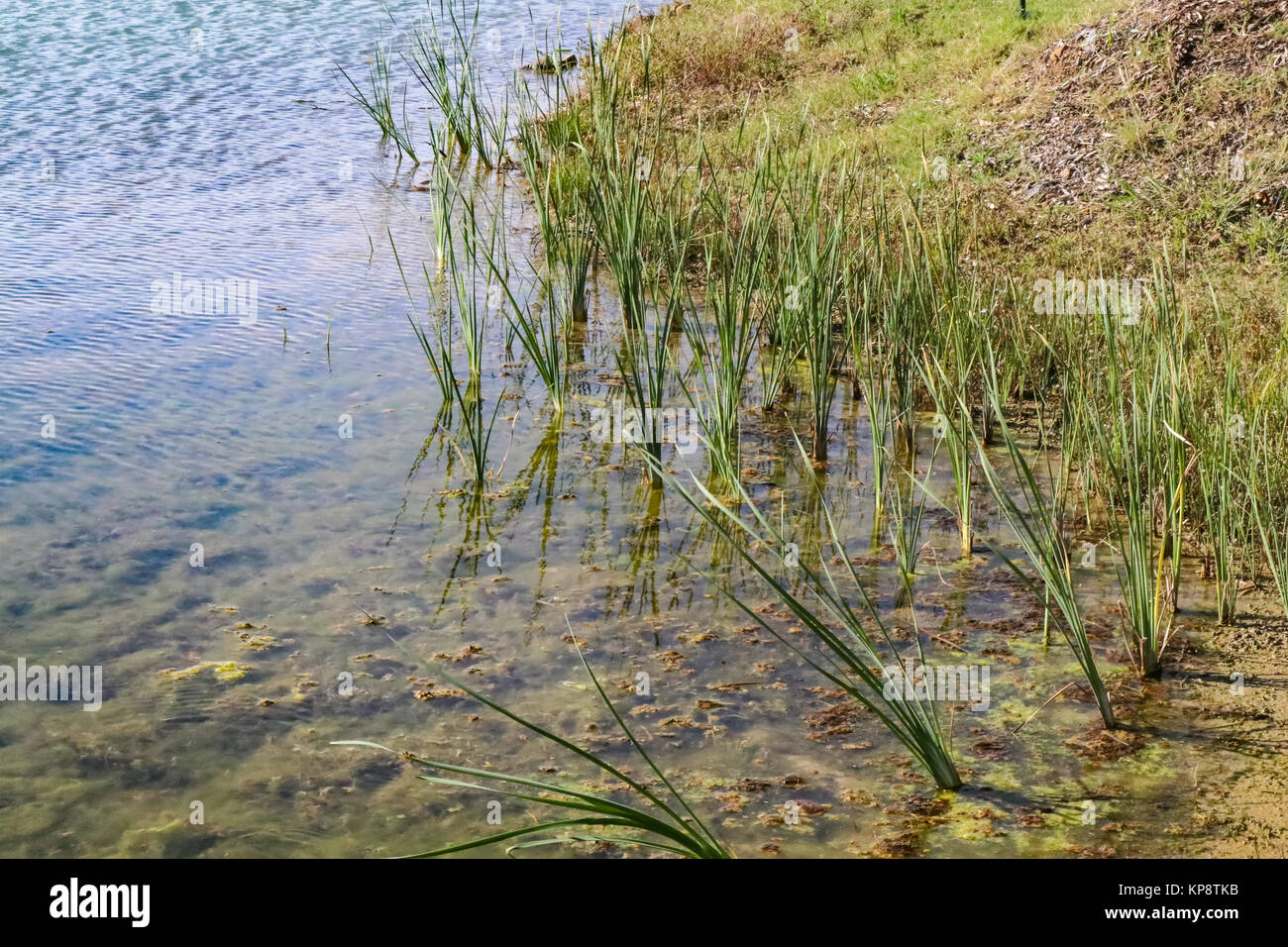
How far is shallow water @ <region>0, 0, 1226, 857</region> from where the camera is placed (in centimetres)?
317

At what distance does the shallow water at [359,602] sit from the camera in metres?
3.17

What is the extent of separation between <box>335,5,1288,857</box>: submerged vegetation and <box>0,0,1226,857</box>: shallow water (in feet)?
0.46

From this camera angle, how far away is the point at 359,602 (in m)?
4.12

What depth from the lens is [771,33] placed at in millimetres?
11875

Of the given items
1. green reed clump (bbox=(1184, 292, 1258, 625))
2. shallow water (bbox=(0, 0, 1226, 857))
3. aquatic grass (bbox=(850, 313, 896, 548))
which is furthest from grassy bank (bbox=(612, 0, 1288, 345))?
shallow water (bbox=(0, 0, 1226, 857))

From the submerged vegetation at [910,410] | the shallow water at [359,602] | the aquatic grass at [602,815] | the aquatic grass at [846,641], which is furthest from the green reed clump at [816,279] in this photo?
the aquatic grass at [602,815]

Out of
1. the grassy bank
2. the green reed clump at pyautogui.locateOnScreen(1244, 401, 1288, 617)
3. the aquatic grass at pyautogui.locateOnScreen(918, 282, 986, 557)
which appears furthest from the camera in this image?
the grassy bank

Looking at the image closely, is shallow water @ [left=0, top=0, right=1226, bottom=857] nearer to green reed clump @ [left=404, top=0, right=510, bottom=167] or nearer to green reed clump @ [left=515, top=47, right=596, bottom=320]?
green reed clump @ [left=515, top=47, right=596, bottom=320]

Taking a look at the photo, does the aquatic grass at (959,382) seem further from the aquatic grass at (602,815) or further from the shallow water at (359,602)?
the aquatic grass at (602,815)

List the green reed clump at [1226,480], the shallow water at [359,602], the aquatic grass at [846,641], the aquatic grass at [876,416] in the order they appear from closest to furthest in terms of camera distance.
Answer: the aquatic grass at [846,641], the shallow water at [359,602], the green reed clump at [1226,480], the aquatic grass at [876,416]

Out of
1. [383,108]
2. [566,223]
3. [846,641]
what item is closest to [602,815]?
[846,641]

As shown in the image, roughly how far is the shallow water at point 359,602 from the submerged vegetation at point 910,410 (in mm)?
139

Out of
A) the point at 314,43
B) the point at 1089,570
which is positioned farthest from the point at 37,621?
the point at 314,43

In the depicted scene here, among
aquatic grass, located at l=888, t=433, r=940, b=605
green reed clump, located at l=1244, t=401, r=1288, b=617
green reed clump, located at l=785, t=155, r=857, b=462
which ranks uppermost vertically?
green reed clump, located at l=785, t=155, r=857, b=462
